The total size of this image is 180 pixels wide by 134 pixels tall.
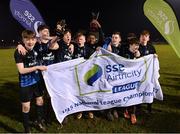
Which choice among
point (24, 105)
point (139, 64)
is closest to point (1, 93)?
point (24, 105)

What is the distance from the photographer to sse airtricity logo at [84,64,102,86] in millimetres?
6898

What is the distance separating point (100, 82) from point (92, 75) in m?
0.21

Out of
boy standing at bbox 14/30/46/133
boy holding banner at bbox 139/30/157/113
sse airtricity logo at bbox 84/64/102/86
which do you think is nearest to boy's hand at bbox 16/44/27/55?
boy standing at bbox 14/30/46/133

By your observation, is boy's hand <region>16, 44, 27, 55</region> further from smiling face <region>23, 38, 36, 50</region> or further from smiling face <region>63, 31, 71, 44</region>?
smiling face <region>63, 31, 71, 44</region>


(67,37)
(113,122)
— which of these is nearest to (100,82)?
(113,122)

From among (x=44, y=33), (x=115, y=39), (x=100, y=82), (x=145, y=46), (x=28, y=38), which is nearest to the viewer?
(x=28, y=38)

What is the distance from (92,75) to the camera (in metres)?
6.92

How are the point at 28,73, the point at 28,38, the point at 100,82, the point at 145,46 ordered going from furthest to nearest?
the point at 145,46
the point at 100,82
the point at 28,73
the point at 28,38

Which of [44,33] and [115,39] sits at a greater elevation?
[44,33]

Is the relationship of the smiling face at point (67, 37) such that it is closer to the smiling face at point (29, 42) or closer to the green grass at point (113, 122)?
the smiling face at point (29, 42)

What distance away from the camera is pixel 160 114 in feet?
25.4

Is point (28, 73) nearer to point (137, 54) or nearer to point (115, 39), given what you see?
point (115, 39)

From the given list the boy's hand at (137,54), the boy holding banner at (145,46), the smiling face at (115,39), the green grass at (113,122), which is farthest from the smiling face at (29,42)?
the boy holding banner at (145,46)

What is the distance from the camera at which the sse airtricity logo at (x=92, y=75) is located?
272 inches
